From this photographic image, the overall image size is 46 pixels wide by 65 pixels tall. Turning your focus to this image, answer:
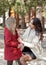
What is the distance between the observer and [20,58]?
709 centimetres

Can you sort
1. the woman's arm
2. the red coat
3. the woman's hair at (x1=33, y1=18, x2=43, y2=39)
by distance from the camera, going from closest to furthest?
the woman's arm → the woman's hair at (x1=33, y1=18, x2=43, y2=39) → the red coat

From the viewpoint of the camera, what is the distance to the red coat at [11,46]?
6952 millimetres

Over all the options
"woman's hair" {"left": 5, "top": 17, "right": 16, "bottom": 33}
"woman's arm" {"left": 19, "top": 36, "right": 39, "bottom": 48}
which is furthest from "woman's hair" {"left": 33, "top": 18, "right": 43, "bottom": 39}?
"woman's hair" {"left": 5, "top": 17, "right": 16, "bottom": 33}

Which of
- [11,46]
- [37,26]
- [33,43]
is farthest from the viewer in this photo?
[11,46]

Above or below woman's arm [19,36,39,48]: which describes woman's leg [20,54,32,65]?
below

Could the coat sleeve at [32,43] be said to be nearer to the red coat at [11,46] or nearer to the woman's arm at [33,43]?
the woman's arm at [33,43]

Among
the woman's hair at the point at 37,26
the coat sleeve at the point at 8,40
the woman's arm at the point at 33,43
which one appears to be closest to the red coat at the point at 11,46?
the coat sleeve at the point at 8,40

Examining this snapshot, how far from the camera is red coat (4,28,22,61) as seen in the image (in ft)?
22.8

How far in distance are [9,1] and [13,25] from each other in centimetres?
767

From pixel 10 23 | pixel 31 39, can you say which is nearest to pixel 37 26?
pixel 31 39

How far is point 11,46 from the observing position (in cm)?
702

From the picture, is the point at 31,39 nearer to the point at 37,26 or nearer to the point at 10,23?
the point at 37,26

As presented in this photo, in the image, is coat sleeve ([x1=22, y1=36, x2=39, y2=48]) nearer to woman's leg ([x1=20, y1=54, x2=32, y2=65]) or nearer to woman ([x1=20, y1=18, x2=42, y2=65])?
woman ([x1=20, y1=18, x2=42, y2=65])

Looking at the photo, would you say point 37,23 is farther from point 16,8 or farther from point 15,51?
point 16,8
